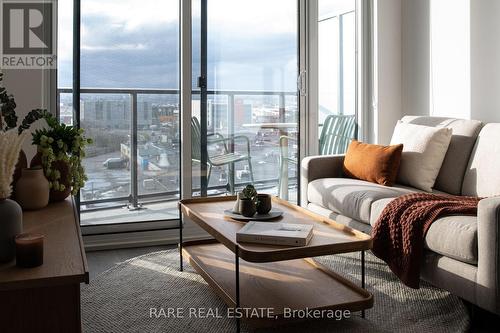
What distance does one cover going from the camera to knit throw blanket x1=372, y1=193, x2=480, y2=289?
2527mm

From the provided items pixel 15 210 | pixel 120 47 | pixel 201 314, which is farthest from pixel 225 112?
pixel 15 210

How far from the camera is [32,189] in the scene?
83.8 inches

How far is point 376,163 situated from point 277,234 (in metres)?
1.53

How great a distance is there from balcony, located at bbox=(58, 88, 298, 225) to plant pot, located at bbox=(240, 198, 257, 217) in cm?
141

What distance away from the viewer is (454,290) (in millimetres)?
2381

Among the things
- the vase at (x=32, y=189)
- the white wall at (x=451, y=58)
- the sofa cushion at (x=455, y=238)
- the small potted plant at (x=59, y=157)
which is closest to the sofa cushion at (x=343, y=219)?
the sofa cushion at (x=455, y=238)

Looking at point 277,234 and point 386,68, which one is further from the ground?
point 386,68

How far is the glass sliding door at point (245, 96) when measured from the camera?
4.05m

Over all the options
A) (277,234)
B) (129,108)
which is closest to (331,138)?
(129,108)

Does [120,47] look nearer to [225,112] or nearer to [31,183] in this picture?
[225,112]

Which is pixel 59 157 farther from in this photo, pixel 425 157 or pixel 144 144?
pixel 425 157

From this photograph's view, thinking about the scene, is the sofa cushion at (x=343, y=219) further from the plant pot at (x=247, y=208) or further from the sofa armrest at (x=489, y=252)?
the sofa armrest at (x=489, y=252)

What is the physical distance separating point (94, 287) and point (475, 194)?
225 centimetres

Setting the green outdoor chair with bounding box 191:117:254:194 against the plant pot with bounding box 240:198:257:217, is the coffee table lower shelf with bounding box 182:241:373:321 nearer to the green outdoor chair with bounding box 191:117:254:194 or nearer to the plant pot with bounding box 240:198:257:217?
the plant pot with bounding box 240:198:257:217
